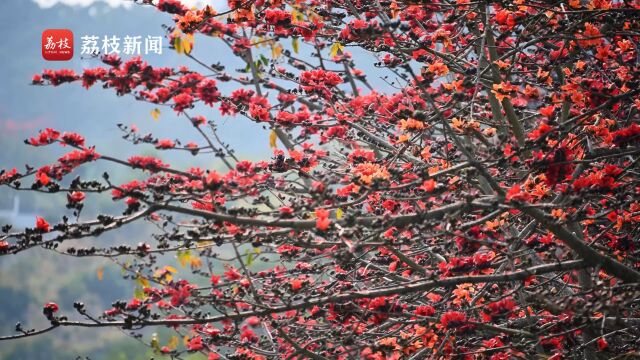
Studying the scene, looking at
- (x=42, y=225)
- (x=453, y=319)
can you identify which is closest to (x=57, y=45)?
(x=42, y=225)

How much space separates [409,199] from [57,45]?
28.3 feet

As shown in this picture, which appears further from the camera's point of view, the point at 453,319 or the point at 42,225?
the point at 453,319

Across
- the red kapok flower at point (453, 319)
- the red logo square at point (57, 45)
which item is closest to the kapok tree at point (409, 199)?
the red kapok flower at point (453, 319)

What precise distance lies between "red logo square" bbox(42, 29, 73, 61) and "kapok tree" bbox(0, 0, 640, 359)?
5.57m

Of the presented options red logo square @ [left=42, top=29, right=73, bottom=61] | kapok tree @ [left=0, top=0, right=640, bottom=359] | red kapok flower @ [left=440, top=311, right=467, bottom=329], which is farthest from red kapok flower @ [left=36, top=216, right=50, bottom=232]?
red logo square @ [left=42, top=29, right=73, bottom=61]

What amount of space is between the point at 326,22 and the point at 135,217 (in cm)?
287

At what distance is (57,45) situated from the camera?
955 centimetres

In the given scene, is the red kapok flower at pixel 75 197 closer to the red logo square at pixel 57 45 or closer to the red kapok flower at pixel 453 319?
the red kapok flower at pixel 453 319

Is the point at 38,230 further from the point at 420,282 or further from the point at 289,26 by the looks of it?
the point at 289,26

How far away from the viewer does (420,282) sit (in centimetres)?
301

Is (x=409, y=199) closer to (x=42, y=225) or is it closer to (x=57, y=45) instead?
(x=42, y=225)

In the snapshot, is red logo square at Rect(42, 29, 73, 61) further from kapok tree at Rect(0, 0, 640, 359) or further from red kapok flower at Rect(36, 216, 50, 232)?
red kapok flower at Rect(36, 216, 50, 232)

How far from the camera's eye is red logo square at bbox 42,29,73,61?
31.0 ft

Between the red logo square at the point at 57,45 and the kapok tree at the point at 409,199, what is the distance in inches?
219
